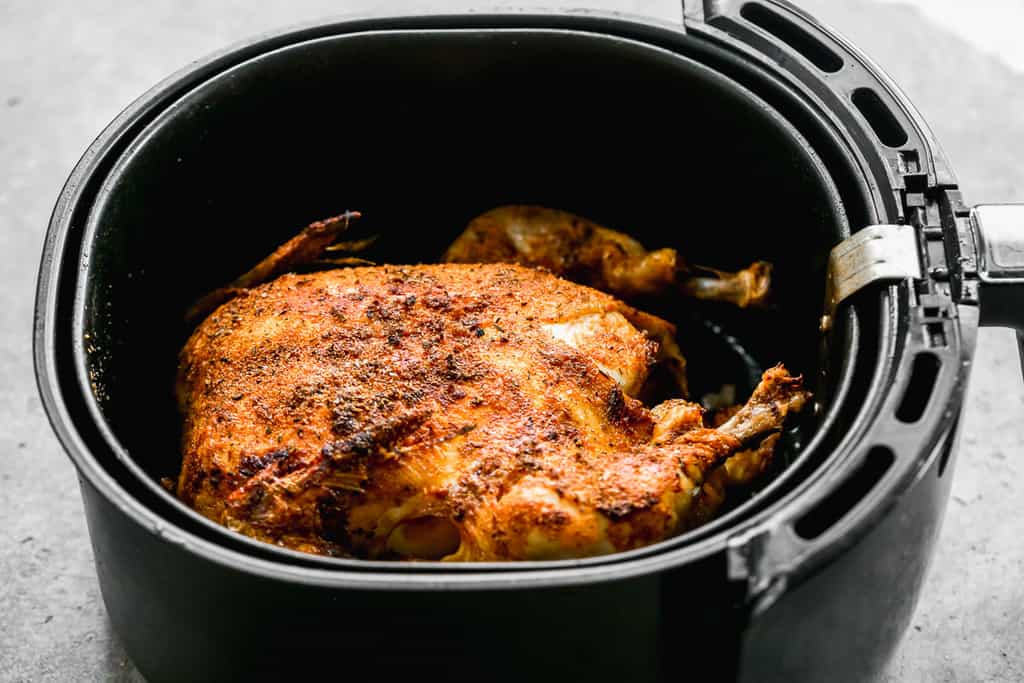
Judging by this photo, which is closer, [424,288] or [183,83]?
[424,288]

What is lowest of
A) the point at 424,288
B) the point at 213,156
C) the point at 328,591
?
the point at 328,591

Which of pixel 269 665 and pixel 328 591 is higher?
pixel 328 591

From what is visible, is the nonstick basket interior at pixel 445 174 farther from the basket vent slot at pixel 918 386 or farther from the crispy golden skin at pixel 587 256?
the basket vent slot at pixel 918 386

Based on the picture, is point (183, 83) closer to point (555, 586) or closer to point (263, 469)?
point (263, 469)

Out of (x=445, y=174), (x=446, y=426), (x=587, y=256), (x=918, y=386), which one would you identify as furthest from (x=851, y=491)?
(x=445, y=174)

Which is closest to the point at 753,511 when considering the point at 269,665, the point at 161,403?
the point at 269,665

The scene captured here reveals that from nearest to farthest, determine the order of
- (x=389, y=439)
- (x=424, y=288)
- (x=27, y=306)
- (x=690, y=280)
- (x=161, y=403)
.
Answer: (x=389, y=439)
(x=424, y=288)
(x=161, y=403)
(x=690, y=280)
(x=27, y=306)

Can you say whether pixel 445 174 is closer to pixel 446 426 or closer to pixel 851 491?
pixel 446 426
